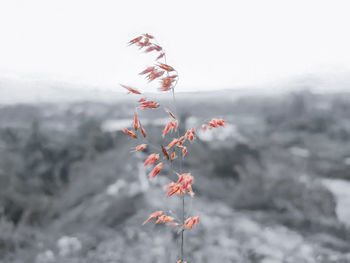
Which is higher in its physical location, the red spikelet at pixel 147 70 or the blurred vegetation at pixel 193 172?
the red spikelet at pixel 147 70

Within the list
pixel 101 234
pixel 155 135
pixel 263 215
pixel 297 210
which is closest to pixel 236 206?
pixel 263 215

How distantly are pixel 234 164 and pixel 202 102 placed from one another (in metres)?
0.25

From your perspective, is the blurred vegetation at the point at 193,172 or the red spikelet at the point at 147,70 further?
the blurred vegetation at the point at 193,172

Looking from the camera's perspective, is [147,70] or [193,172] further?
[193,172]

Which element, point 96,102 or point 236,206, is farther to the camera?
point 96,102

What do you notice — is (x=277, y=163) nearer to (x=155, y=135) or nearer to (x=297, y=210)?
(x=297, y=210)

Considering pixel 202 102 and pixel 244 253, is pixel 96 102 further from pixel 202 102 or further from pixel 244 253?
pixel 244 253

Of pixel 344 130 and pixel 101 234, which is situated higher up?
pixel 344 130

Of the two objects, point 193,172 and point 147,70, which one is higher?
point 147,70

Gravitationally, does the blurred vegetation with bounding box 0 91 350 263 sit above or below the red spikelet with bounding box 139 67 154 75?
below

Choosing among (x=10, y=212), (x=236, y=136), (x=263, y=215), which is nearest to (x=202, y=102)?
(x=236, y=136)

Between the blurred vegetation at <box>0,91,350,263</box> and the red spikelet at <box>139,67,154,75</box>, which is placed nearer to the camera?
the red spikelet at <box>139,67,154,75</box>

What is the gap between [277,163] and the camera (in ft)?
3.80

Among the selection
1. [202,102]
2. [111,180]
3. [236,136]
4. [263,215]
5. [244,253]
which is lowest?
[244,253]
